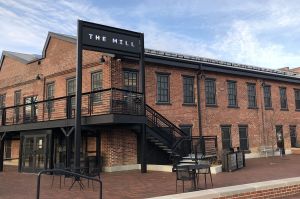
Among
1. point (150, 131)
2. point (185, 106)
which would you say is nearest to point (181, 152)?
point (150, 131)

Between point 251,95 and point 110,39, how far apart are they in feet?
44.5

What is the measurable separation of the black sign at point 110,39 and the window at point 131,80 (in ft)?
7.40

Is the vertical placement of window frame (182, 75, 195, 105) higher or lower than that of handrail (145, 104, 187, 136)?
higher

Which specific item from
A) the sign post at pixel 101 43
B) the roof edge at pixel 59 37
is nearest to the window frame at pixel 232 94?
the sign post at pixel 101 43

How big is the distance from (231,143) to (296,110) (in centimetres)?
855

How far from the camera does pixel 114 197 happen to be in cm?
944

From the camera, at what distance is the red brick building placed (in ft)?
54.7

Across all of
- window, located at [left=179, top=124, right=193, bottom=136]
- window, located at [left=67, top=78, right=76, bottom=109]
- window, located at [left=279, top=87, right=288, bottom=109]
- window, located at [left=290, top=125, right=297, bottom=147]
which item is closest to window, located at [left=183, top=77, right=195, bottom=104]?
window, located at [left=179, top=124, right=193, bottom=136]

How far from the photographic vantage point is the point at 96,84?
18.2m

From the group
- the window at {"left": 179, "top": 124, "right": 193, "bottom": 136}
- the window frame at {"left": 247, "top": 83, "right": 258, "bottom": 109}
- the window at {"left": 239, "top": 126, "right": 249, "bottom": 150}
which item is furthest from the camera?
the window frame at {"left": 247, "top": 83, "right": 258, "bottom": 109}

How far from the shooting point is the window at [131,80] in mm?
17928

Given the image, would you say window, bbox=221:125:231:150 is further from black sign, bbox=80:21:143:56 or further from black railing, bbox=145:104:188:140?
black sign, bbox=80:21:143:56

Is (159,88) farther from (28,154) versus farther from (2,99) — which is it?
(2,99)

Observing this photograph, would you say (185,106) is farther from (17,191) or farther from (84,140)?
(17,191)
